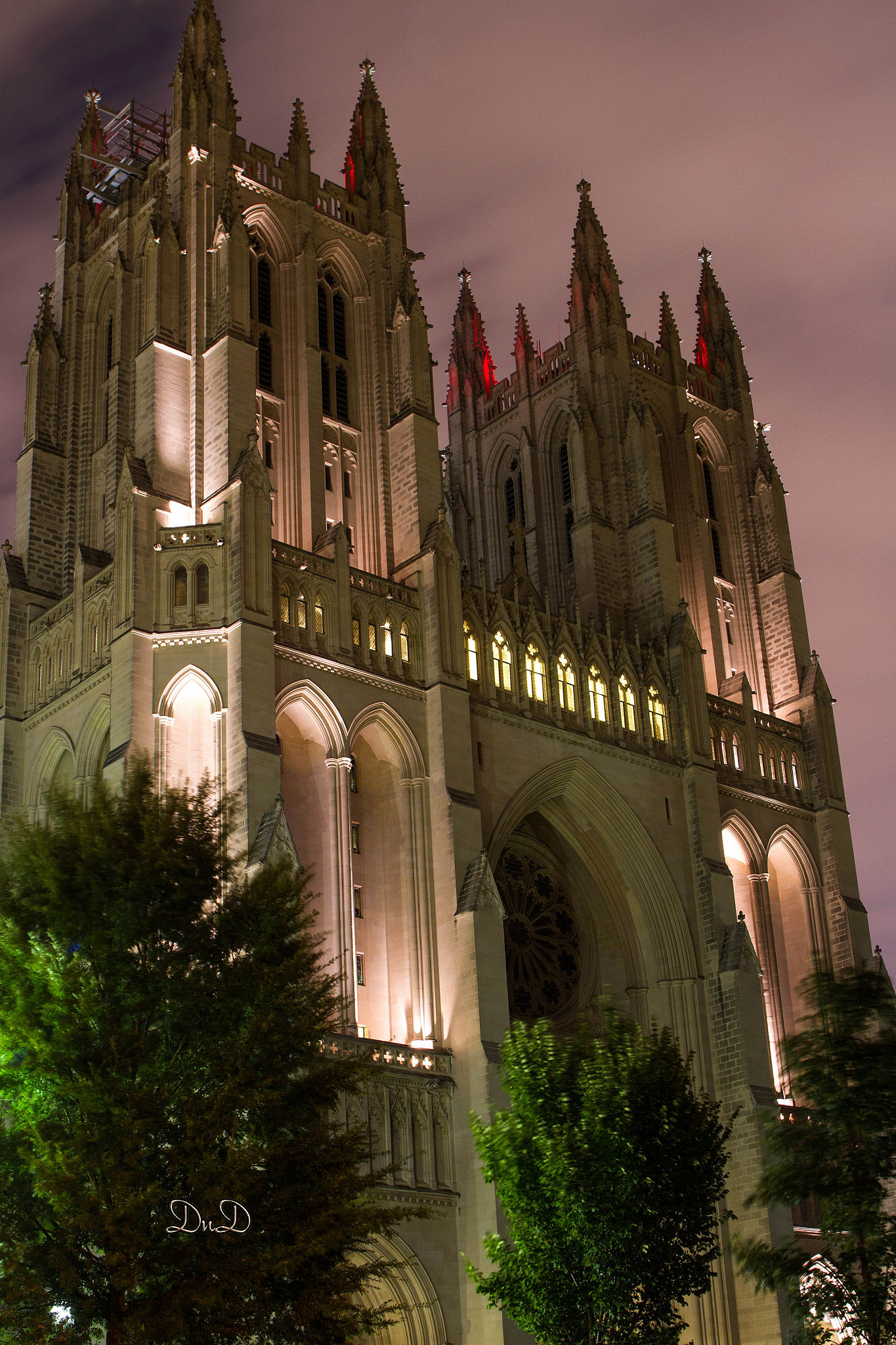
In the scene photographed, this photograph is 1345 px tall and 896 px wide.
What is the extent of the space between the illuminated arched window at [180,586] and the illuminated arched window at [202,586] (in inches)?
11.1

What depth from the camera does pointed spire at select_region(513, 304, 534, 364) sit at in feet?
188

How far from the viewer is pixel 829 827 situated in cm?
Answer: 4888

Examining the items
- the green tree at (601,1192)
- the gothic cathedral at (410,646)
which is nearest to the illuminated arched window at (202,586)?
the gothic cathedral at (410,646)

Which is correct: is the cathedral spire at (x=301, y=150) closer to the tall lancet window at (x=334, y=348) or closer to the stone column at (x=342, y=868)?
the tall lancet window at (x=334, y=348)

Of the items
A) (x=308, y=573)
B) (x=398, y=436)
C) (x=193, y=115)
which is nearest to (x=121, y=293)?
(x=193, y=115)

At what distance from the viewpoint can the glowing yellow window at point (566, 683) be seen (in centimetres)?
4275

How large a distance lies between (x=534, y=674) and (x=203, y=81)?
62.2ft

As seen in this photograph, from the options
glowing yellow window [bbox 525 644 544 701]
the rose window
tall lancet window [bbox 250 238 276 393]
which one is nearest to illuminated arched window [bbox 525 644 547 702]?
glowing yellow window [bbox 525 644 544 701]

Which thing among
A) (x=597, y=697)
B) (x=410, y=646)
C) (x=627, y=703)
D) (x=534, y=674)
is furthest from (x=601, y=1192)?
(x=627, y=703)

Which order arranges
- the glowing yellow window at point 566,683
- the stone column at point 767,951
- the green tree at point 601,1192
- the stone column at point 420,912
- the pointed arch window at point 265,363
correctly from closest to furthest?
the green tree at point 601,1192, the stone column at point 420,912, the glowing yellow window at point 566,683, the pointed arch window at point 265,363, the stone column at point 767,951

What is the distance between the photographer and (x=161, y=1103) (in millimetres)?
21219

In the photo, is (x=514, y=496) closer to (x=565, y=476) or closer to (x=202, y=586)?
(x=565, y=476)

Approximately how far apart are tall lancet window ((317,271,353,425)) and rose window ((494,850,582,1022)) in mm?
13069

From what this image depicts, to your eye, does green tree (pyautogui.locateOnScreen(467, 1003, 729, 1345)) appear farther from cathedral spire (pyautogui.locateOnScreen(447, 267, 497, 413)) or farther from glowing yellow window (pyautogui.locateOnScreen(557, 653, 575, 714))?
cathedral spire (pyautogui.locateOnScreen(447, 267, 497, 413))
